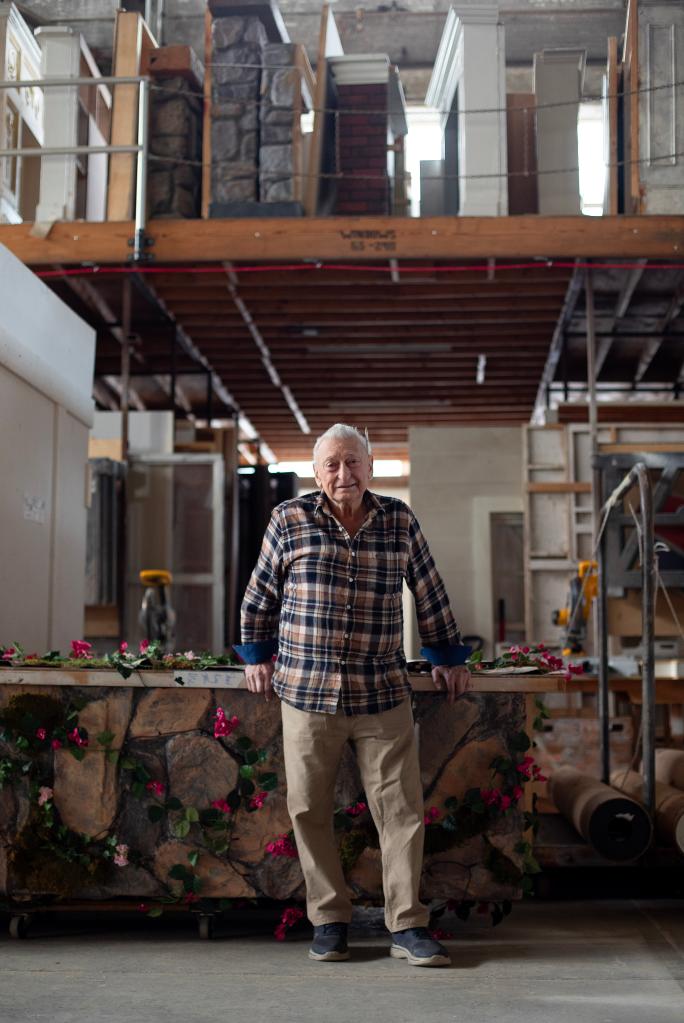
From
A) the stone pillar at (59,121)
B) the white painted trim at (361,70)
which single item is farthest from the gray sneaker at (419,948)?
the white painted trim at (361,70)

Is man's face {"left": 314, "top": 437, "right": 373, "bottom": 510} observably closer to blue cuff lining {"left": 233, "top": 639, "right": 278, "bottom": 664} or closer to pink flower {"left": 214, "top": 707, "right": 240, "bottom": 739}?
blue cuff lining {"left": 233, "top": 639, "right": 278, "bottom": 664}

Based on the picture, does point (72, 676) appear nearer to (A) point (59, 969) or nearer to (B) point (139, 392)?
(A) point (59, 969)

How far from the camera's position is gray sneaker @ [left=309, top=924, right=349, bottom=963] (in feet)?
13.5

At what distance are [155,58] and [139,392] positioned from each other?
5.70 m

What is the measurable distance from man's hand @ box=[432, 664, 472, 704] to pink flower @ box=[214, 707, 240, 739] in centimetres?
77

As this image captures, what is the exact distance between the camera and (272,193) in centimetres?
1028

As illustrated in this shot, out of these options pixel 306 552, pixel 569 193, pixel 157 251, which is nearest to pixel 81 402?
pixel 157 251

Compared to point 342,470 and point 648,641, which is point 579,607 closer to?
point 648,641

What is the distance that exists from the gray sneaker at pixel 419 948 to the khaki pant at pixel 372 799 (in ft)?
0.11

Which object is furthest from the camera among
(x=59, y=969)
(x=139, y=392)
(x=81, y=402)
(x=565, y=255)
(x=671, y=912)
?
(x=139, y=392)

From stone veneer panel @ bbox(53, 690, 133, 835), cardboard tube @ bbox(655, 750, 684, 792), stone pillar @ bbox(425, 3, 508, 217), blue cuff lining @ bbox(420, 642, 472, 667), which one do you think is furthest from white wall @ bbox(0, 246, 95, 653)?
stone pillar @ bbox(425, 3, 508, 217)

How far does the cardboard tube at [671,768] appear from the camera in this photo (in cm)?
599

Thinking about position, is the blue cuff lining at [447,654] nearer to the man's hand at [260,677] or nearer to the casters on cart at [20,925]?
the man's hand at [260,677]

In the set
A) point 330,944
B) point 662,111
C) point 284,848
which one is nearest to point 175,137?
point 662,111
